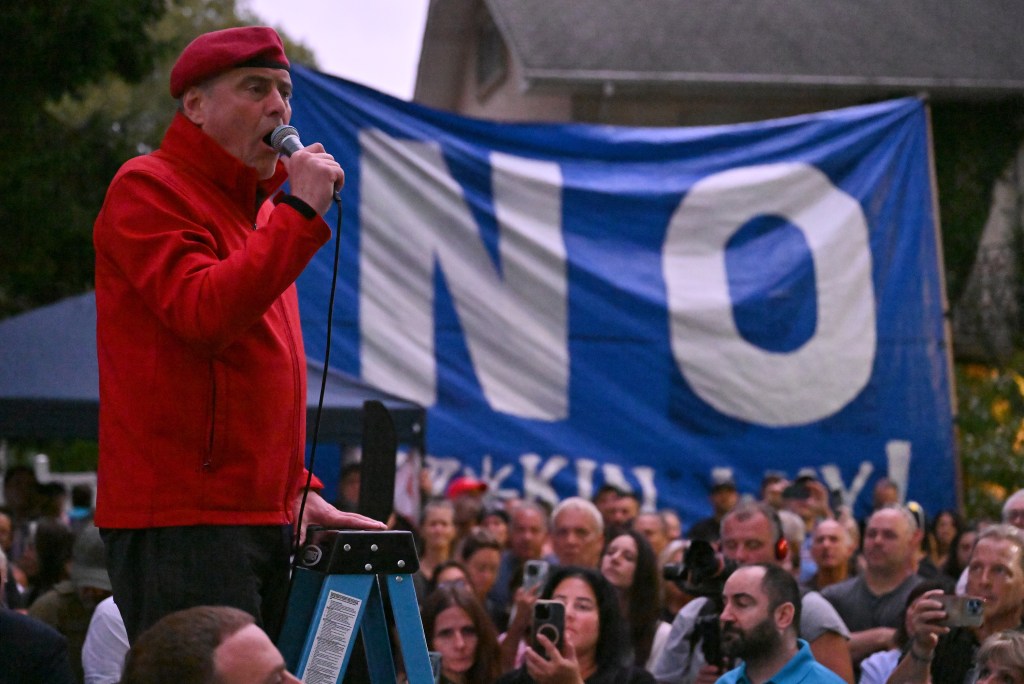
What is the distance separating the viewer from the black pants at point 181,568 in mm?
2752

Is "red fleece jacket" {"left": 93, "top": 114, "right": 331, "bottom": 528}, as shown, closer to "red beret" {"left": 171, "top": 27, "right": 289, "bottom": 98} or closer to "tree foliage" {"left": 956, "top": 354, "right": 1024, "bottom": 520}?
"red beret" {"left": 171, "top": 27, "right": 289, "bottom": 98}

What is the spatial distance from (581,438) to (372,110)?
120 inches

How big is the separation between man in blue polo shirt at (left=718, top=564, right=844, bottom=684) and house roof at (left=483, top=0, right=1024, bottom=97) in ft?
43.4

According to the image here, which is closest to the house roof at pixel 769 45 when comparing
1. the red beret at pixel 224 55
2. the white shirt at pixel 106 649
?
the white shirt at pixel 106 649

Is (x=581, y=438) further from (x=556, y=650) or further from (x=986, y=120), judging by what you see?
(x=986, y=120)

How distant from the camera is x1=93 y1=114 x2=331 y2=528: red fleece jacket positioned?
2.64 metres

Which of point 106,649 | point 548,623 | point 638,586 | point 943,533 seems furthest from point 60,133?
point 548,623

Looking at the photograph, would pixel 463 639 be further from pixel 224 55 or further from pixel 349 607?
pixel 224 55

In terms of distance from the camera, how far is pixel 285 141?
2.78 metres

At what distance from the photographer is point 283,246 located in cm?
263

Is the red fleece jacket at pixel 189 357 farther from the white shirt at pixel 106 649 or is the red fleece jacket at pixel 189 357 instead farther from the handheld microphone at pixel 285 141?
the white shirt at pixel 106 649

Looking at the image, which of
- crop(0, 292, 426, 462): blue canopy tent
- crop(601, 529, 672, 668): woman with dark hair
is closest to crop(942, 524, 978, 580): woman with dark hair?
crop(601, 529, 672, 668): woman with dark hair

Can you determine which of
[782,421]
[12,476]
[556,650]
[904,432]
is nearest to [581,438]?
[782,421]

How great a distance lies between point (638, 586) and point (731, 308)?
557 cm
